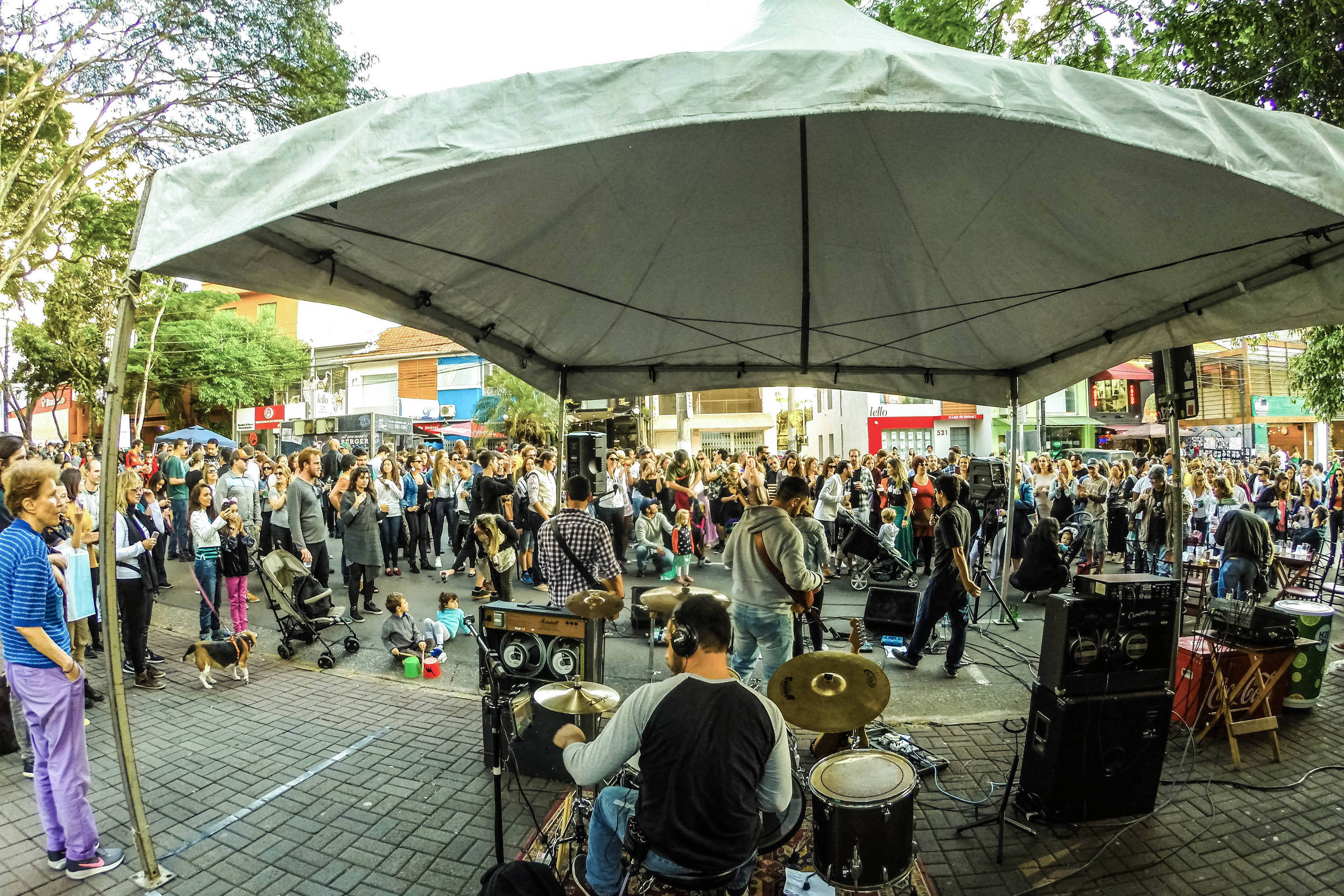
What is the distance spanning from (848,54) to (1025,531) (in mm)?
11343

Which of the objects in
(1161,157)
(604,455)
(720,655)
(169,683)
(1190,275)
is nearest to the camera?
(720,655)

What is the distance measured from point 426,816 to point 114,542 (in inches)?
96.1

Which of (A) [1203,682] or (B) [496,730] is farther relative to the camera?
(A) [1203,682]

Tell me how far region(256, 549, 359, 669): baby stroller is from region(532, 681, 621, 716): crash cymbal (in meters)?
4.82

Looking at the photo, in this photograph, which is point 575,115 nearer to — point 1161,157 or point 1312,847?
point 1161,157

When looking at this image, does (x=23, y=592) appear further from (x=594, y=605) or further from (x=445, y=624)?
(x=445, y=624)

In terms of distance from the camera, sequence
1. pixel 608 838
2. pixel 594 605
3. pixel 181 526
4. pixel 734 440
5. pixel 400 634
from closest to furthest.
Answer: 1. pixel 608 838
2. pixel 594 605
3. pixel 400 634
4. pixel 181 526
5. pixel 734 440

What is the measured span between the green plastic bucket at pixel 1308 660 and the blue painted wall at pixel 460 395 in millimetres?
39035

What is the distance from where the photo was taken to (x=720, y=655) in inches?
110

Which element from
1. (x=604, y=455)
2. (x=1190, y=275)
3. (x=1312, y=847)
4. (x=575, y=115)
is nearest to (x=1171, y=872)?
(x=1312, y=847)

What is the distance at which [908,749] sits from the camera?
16.5 feet

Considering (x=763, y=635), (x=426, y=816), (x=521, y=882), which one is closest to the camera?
(x=521, y=882)

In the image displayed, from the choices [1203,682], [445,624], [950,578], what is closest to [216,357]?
[445,624]

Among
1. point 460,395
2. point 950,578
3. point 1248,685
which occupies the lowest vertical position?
point 1248,685
